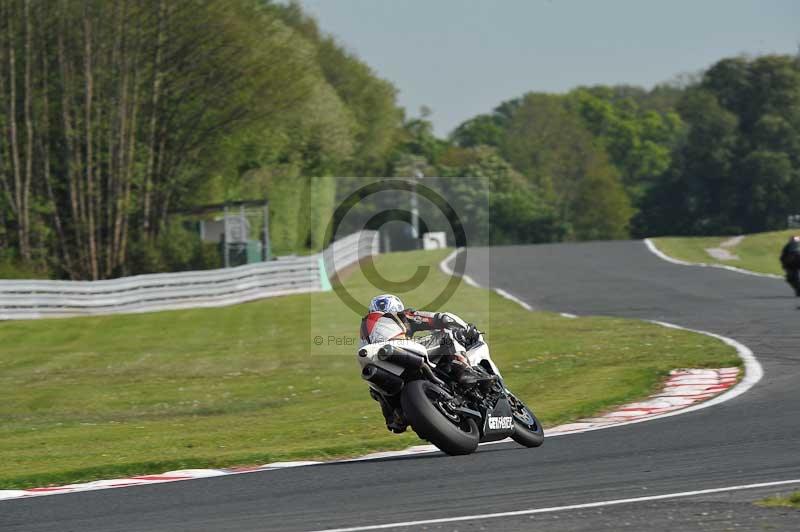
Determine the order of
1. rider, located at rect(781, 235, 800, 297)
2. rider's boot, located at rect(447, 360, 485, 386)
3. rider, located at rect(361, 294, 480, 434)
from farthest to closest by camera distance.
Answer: rider, located at rect(781, 235, 800, 297) < rider's boot, located at rect(447, 360, 485, 386) < rider, located at rect(361, 294, 480, 434)

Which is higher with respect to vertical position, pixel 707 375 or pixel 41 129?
pixel 41 129

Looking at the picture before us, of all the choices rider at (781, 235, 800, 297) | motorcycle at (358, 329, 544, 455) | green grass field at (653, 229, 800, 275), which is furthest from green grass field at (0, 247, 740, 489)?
green grass field at (653, 229, 800, 275)

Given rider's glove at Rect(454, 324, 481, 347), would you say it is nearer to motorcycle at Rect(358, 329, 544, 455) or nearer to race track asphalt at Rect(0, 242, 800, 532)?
motorcycle at Rect(358, 329, 544, 455)

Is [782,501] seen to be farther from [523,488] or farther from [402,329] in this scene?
[402,329]

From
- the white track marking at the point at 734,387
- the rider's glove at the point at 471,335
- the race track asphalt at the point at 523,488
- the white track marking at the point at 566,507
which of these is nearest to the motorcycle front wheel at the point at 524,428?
the race track asphalt at the point at 523,488

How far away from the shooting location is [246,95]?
5347 cm

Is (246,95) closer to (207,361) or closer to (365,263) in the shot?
(365,263)

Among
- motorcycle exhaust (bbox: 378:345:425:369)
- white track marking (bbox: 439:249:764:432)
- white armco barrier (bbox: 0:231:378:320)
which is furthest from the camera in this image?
white armco barrier (bbox: 0:231:378:320)

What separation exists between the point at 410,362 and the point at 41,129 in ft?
131

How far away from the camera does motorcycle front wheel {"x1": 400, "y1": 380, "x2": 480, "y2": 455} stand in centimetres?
1014

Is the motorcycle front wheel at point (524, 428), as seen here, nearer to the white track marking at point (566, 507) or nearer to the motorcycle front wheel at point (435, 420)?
the motorcycle front wheel at point (435, 420)

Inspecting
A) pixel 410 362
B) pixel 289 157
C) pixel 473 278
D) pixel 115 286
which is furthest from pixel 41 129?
pixel 410 362

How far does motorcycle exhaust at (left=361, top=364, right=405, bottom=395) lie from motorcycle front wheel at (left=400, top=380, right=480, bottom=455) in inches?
7.7

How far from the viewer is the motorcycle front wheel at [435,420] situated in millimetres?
10141
